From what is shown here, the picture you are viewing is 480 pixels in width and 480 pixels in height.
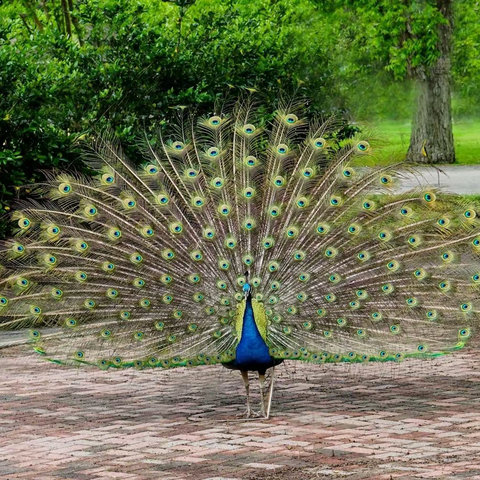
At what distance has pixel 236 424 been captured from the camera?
7.72 meters

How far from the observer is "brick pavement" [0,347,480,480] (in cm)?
648

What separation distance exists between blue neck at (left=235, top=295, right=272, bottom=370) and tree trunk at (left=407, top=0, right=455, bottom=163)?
22.2 meters

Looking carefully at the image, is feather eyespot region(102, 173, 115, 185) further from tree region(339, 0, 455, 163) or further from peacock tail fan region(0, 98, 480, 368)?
tree region(339, 0, 455, 163)

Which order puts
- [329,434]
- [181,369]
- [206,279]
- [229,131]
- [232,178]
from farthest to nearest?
[181,369] → [229,131] → [232,178] → [206,279] → [329,434]

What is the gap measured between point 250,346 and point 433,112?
24072 mm

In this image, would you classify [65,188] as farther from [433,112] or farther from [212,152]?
[433,112]

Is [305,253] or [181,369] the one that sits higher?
[305,253]

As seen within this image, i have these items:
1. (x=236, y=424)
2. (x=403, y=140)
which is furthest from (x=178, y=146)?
(x=403, y=140)

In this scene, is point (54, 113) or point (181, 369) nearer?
point (181, 369)

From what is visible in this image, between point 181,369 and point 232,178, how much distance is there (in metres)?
2.25

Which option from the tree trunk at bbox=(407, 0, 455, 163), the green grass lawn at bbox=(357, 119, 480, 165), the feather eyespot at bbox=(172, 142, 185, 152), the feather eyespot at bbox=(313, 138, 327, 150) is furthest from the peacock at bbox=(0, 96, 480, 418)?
the tree trunk at bbox=(407, 0, 455, 163)

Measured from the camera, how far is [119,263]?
8.38 meters

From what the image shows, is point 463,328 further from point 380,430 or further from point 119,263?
point 119,263

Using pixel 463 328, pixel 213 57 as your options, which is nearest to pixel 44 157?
pixel 213 57
